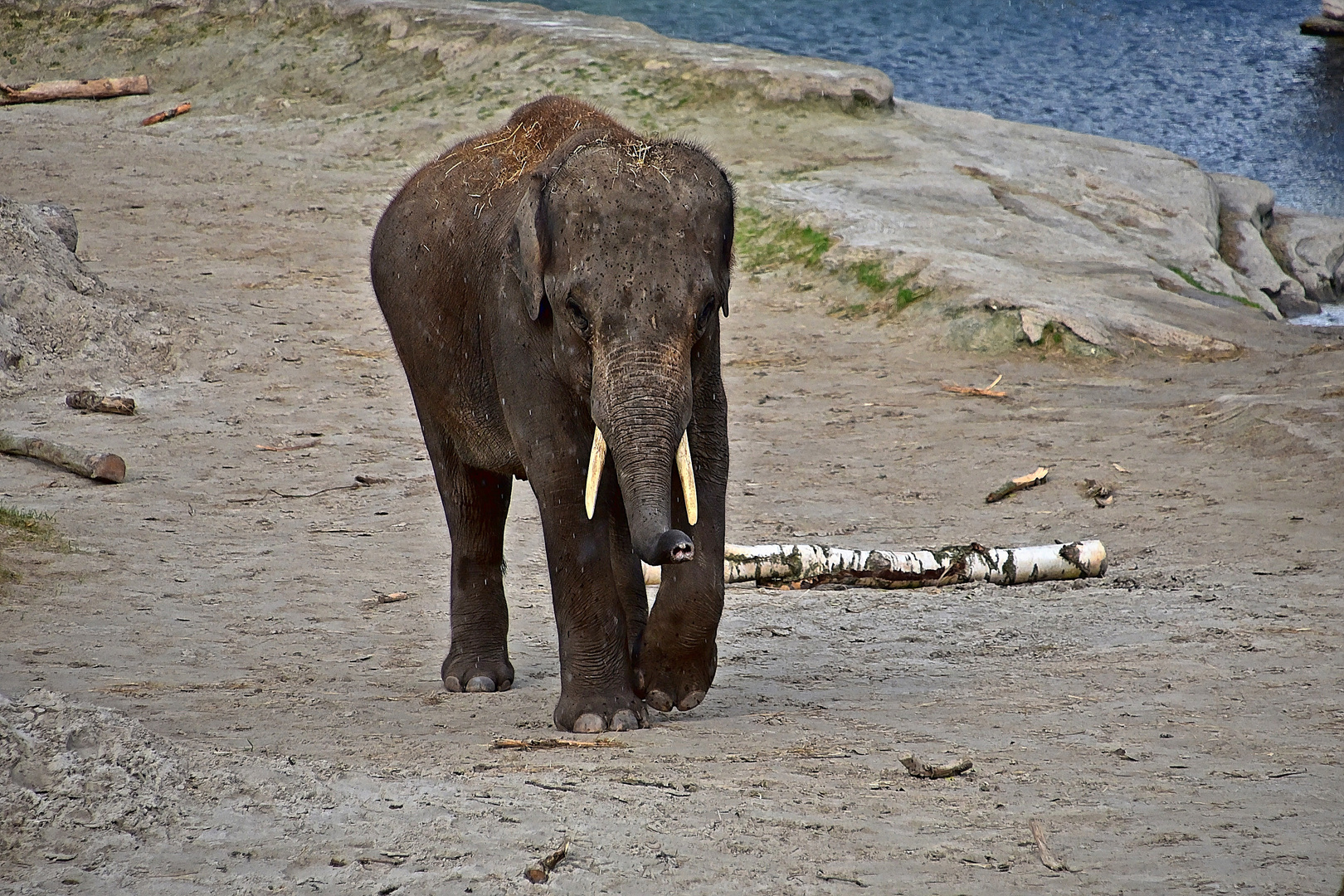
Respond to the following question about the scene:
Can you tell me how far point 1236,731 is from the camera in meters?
5.14

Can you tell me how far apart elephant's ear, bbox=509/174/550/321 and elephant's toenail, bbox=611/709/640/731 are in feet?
5.00

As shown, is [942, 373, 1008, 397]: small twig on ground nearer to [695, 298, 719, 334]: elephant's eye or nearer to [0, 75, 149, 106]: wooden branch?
[695, 298, 719, 334]: elephant's eye

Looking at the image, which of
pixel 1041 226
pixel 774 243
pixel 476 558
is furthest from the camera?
pixel 1041 226

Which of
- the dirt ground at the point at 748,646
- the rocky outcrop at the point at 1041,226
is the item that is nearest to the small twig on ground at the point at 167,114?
the dirt ground at the point at 748,646

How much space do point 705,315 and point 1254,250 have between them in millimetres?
14934

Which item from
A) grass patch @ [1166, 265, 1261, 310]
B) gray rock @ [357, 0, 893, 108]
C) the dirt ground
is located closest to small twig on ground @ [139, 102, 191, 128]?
gray rock @ [357, 0, 893, 108]

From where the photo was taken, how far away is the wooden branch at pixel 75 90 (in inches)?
877

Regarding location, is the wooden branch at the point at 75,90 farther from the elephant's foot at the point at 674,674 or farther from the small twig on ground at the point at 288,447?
the elephant's foot at the point at 674,674

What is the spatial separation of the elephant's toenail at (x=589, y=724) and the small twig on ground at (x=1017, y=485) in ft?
16.1

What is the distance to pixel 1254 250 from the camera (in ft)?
59.3

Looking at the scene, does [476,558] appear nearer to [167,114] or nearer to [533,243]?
[533,243]

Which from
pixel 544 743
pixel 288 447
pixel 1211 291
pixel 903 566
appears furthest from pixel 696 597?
pixel 1211 291

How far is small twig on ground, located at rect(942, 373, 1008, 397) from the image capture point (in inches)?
482

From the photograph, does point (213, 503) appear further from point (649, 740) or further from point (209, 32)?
point (209, 32)
